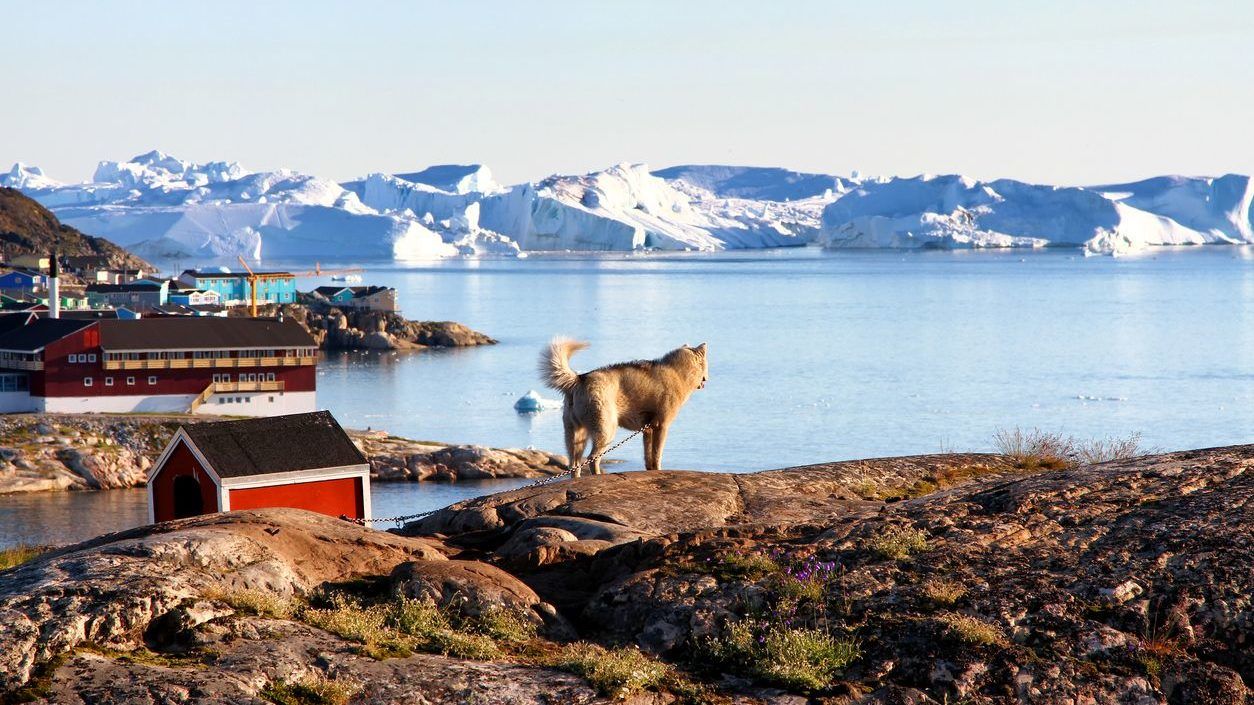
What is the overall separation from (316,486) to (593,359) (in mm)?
67166

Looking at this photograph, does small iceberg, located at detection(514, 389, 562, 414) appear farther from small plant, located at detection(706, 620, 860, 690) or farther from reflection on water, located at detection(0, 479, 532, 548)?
small plant, located at detection(706, 620, 860, 690)

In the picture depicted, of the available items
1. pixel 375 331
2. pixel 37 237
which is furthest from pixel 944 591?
pixel 37 237

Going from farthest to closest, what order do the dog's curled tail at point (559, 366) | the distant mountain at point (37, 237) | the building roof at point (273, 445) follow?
1. the distant mountain at point (37, 237)
2. the building roof at point (273, 445)
3. the dog's curled tail at point (559, 366)

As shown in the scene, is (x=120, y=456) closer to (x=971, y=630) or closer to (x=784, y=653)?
(x=784, y=653)

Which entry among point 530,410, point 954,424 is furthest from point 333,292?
point 954,424

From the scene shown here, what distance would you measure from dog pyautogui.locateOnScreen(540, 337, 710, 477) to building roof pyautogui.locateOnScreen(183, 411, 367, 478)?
11.3m

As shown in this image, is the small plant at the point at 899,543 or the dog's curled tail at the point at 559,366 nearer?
the small plant at the point at 899,543

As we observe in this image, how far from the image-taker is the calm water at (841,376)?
190 feet

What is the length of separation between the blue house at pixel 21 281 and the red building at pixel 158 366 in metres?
58.2

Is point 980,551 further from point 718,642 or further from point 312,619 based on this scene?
point 312,619

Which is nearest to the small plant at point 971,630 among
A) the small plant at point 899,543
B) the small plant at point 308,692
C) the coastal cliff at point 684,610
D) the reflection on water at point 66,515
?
the coastal cliff at point 684,610

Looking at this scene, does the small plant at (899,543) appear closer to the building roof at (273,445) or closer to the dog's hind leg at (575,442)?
the dog's hind leg at (575,442)

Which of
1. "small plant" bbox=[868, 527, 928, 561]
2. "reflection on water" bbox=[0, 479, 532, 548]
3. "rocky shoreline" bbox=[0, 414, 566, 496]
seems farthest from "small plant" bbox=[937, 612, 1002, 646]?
"rocky shoreline" bbox=[0, 414, 566, 496]

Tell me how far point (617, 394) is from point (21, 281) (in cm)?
12017
